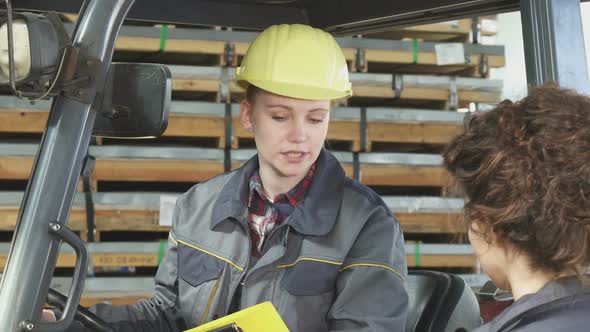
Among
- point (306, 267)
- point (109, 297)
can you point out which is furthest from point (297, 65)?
point (109, 297)

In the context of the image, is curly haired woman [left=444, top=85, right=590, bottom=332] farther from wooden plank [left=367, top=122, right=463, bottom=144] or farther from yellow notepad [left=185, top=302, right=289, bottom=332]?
wooden plank [left=367, top=122, right=463, bottom=144]

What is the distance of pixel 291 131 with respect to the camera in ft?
7.21

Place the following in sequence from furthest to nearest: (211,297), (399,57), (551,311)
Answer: (399,57)
(211,297)
(551,311)

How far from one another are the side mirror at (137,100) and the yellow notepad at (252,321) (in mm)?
383

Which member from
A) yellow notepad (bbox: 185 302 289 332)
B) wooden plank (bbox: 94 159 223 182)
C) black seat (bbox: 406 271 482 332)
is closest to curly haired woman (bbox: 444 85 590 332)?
yellow notepad (bbox: 185 302 289 332)

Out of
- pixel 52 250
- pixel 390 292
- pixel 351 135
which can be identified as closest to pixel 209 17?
pixel 390 292

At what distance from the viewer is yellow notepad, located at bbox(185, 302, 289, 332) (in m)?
1.63

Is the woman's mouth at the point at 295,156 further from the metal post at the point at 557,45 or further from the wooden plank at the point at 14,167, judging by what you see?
the wooden plank at the point at 14,167

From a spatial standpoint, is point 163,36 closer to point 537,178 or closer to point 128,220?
point 128,220

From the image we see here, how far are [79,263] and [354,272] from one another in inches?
32.7

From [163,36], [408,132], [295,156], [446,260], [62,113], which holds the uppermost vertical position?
[163,36]

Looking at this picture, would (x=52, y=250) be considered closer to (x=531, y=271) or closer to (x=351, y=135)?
(x=531, y=271)

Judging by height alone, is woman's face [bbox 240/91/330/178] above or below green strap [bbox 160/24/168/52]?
below

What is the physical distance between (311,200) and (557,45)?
2.54 ft
